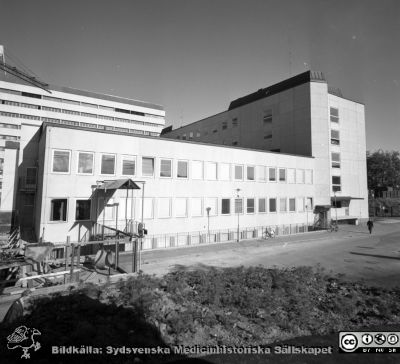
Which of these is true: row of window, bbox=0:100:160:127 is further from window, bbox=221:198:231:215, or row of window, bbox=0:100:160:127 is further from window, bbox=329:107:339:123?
window, bbox=221:198:231:215

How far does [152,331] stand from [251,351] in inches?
118

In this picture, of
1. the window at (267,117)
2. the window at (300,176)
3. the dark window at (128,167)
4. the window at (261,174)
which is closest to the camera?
the dark window at (128,167)

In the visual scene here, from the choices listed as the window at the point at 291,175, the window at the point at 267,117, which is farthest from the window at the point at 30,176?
the window at the point at 267,117

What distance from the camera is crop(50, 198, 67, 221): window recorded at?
19.7 m

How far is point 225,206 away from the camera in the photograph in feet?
92.6

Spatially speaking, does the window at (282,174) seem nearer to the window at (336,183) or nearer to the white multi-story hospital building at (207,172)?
the white multi-story hospital building at (207,172)

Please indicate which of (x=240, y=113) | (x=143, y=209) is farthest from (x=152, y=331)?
(x=240, y=113)

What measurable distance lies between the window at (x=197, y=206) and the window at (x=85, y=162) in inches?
393

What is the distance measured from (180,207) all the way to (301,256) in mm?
11533

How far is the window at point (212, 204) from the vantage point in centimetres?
2686

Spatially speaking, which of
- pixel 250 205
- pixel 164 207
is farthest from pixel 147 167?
pixel 250 205

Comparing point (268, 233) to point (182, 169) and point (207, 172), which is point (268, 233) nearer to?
point (207, 172)

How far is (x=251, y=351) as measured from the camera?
7.21 metres

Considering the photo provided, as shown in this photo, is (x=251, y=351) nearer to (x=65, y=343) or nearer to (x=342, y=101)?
(x=65, y=343)
